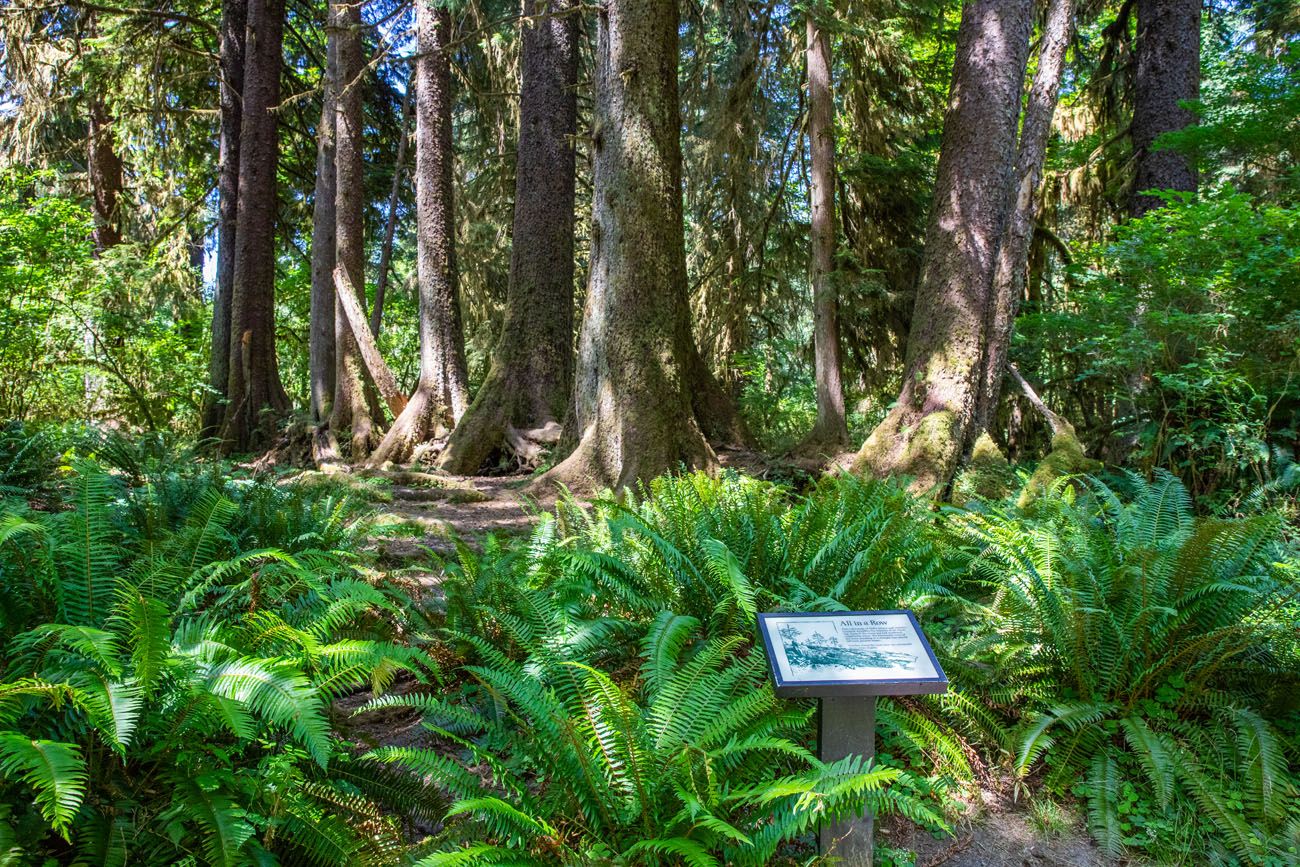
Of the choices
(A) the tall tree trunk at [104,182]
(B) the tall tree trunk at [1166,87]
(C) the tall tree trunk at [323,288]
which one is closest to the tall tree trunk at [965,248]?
(B) the tall tree trunk at [1166,87]

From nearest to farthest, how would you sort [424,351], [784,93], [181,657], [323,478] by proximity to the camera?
1. [181,657]
2. [323,478]
3. [424,351]
4. [784,93]

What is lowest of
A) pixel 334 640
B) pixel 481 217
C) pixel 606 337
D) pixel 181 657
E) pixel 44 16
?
pixel 334 640

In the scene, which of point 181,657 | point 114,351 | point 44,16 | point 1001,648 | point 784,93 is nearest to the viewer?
point 181,657

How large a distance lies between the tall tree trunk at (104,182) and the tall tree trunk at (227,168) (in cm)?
334

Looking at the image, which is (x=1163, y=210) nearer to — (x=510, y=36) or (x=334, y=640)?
(x=334, y=640)

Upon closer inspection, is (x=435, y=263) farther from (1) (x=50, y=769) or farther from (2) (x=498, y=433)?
(1) (x=50, y=769)

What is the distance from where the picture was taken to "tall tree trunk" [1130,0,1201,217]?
9.72m

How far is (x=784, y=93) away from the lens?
42.0 feet

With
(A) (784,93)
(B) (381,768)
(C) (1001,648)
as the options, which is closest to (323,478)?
(B) (381,768)

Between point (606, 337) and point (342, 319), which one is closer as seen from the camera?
point (606, 337)

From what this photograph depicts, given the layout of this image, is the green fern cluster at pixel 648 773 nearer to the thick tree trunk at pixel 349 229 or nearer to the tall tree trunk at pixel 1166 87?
the thick tree trunk at pixel 349 229

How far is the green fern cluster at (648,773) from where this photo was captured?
222cm

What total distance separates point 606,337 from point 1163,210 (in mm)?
5821

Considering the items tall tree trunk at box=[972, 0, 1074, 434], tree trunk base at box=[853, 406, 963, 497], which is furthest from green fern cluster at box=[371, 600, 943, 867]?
tall tree trunk at box=[972, 0, 1074, 434]
